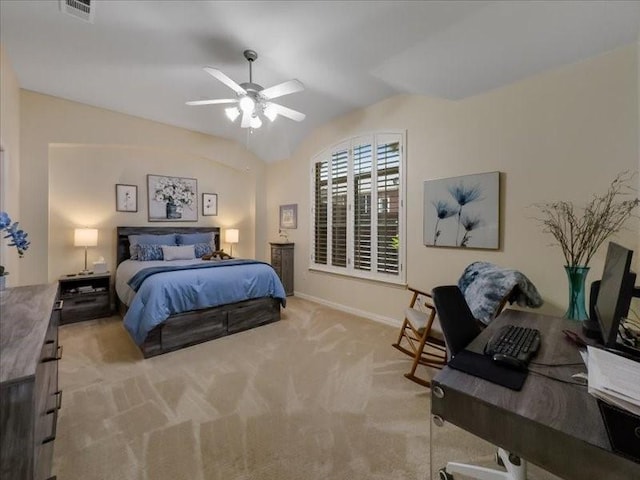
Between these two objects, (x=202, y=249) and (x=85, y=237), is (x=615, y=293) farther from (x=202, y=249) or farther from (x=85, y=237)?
(x=85, y=237)

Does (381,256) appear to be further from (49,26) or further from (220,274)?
(49,26)

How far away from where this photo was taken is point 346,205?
13.7 ft

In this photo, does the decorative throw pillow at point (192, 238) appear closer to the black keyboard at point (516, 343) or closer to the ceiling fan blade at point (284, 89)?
the ceiling fan blade at point (284, 89)

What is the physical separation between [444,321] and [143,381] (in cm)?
237

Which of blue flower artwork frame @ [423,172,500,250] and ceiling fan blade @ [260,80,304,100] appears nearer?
ceiling fan blade @ [260,80,304,100]

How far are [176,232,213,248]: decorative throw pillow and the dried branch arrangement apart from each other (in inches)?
182

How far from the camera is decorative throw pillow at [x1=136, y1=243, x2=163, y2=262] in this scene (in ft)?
13.8

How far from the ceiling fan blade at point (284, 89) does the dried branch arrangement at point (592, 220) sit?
2.42m

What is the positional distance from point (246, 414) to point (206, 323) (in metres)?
1.43

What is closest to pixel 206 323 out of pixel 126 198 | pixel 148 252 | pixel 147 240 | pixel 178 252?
pixel 178 252

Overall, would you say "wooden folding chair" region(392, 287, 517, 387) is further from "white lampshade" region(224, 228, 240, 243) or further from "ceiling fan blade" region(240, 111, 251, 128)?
"white lampshade" region(224, 228, 240, 243)

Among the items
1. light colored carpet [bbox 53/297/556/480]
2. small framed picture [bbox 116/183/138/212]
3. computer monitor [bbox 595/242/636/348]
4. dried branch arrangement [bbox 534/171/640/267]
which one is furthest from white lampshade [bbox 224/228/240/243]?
computer monitor [bbox 595/242/636/348]

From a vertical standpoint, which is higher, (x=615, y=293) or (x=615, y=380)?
(x=615, y=293)

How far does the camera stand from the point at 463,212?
2977 mm
